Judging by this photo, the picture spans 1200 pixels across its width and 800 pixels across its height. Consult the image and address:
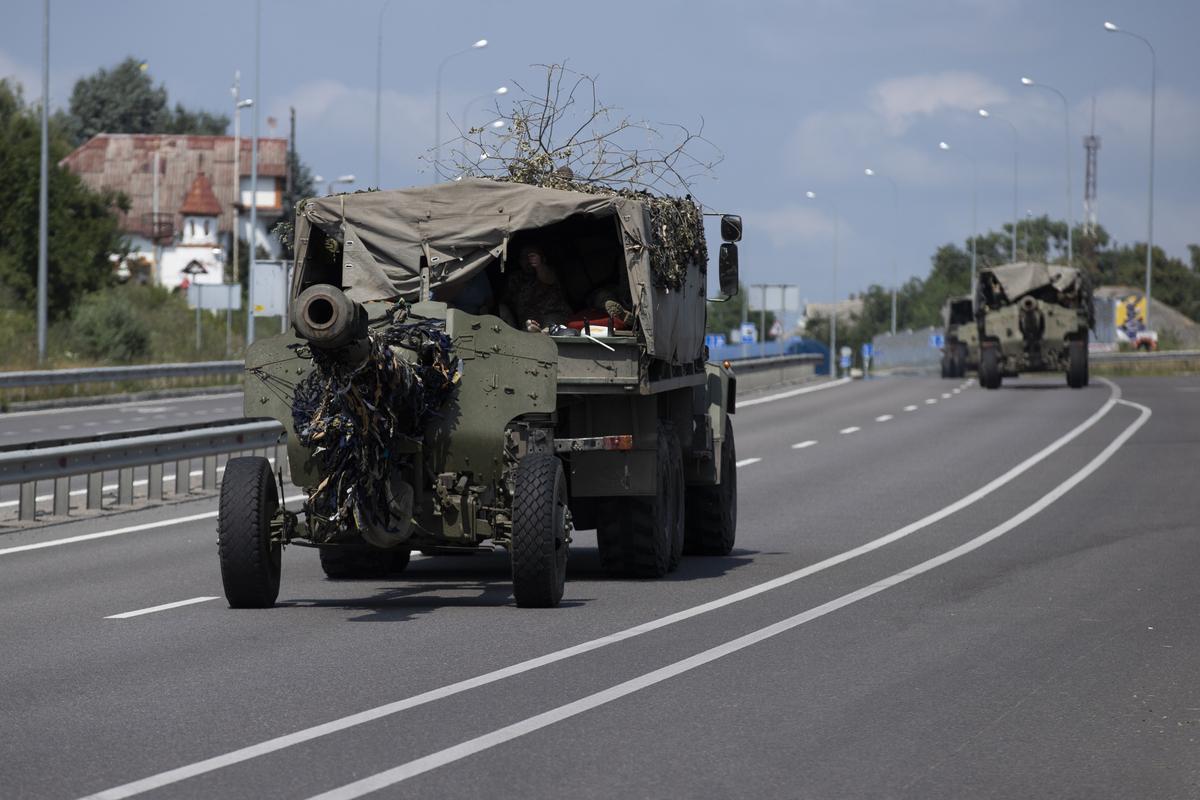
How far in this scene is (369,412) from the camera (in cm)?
1254

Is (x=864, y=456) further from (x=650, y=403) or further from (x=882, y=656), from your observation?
(x=882, y=656)

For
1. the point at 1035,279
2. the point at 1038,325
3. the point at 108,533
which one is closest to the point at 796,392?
the point at 1038,325

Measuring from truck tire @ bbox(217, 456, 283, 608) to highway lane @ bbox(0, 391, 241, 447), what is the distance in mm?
17444

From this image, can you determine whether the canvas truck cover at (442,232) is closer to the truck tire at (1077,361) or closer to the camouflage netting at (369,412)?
the camouflage netting at (369,412)

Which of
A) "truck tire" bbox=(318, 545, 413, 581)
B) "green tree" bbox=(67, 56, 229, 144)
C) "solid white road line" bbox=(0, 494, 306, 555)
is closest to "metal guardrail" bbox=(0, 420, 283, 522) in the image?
"solid white road line" bbox=(0, 494, 306, 555)

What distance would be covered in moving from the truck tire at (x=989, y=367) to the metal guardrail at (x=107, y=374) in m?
17.4

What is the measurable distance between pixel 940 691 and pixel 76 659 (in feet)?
13.8

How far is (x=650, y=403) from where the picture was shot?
14.9 metres

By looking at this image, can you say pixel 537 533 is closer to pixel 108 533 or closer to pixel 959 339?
pixel 108 533

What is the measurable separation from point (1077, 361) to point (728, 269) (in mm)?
35963

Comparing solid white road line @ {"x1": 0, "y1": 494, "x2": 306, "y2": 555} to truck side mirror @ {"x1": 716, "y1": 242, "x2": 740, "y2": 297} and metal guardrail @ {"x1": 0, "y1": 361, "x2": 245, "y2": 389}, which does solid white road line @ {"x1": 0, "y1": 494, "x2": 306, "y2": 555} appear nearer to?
truck side mirror @ {"x1": 716, "y1": 242, "x2": 740, "y2": 297}

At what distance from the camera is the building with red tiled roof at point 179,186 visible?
13038 cm

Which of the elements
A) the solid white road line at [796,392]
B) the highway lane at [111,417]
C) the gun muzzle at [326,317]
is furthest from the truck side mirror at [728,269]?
the solid white road line at [796,392]

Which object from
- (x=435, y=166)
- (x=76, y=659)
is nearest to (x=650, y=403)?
(x=435, y=166)
